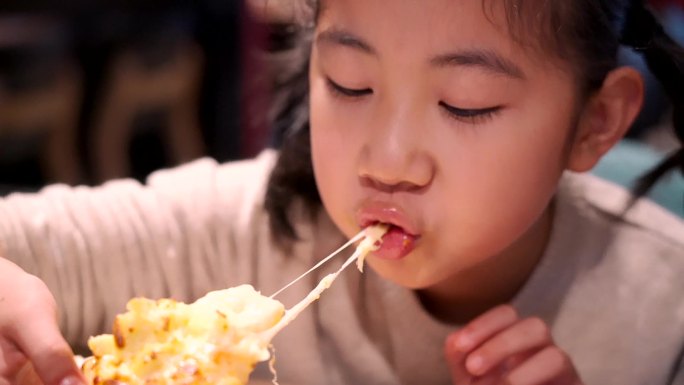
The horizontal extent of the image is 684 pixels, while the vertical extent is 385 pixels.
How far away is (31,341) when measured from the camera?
65 centimetres

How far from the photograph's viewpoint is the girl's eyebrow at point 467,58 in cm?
72

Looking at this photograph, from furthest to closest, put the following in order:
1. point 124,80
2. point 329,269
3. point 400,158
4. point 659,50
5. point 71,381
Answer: point 124,80, point 329,269, point 659,50, point 400,158, point 71,381

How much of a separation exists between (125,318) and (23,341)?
3.0 inches

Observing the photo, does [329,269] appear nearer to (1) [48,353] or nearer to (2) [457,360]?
(2) [457,360]

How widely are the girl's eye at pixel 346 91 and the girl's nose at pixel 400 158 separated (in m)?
0.03

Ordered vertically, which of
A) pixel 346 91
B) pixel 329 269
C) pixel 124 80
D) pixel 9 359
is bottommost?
pixel 124 80

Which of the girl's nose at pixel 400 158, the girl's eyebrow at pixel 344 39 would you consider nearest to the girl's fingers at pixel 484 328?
the girl's nose at pixel 400 158

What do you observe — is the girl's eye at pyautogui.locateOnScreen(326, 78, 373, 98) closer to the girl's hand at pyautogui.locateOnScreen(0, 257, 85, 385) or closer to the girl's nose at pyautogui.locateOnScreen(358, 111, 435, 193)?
the girl's nose at pyautogui.locateOnScreen(358, 111, 435, 193)

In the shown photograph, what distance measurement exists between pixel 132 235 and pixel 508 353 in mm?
395

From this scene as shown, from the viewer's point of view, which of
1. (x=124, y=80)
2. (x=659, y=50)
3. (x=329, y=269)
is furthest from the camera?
(x=124, y=80)

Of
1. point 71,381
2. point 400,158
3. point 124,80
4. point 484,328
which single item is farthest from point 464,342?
point 124,80

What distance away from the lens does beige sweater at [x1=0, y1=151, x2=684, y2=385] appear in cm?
91

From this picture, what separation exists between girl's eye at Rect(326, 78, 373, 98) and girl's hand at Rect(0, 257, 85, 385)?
0.92 ft

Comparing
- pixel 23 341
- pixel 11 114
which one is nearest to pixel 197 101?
pixel 11 114
